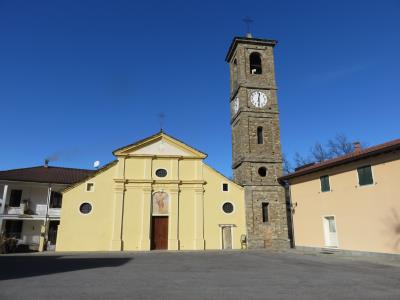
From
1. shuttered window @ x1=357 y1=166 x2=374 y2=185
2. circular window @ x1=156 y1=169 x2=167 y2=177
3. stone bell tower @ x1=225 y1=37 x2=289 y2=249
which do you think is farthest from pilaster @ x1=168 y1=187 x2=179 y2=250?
shuttered window @ x1=357 y1=166 x2=374 y2=185

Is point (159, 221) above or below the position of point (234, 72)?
below

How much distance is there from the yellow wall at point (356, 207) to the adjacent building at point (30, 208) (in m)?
17.8

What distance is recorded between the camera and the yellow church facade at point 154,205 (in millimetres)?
22438

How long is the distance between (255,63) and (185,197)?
13587mm

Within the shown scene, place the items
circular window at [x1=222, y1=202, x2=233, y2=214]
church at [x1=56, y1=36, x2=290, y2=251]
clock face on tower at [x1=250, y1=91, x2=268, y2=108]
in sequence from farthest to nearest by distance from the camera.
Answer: clock face on tower at [x1=250, y1=91, x2=268, y2=108] → circular window at [x1=222, y1=202, x2=233, y2=214] → church at [x1=56, y1=36, x2=290, y2=251]

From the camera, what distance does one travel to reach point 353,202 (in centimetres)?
1716

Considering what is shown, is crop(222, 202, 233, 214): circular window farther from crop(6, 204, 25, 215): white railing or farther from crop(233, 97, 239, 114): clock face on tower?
crop(6, 204, 25, 215): white railing

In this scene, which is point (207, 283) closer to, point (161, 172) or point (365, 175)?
point (365, 175)

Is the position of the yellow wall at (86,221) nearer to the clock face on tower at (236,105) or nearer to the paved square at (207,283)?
the paved square at (207,283)

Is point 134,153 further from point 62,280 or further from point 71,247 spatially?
point 62,280

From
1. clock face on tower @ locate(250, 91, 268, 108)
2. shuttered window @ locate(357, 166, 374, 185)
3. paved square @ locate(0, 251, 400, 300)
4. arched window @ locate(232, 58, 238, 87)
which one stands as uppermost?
arched window @ locate(232, 58, 238, 87)

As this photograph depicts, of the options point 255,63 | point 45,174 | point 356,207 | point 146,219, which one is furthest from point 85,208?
point 255,63

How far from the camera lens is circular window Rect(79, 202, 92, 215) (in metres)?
22.7

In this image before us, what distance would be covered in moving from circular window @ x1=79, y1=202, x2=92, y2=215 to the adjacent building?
7.34 feet
